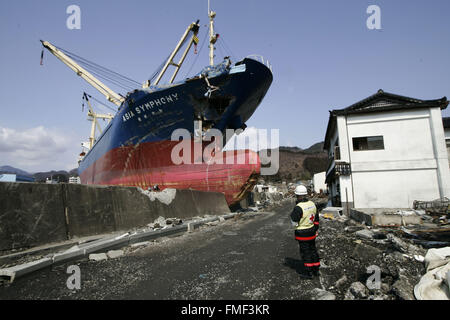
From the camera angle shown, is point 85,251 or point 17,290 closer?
point 17,290

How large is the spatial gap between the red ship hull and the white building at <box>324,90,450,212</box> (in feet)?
20.1

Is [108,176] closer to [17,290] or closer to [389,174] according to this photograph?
[17,290]

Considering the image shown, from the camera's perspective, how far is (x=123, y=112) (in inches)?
682

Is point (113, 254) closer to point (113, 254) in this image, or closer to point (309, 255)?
point (113, 254)

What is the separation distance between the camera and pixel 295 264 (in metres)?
4.57

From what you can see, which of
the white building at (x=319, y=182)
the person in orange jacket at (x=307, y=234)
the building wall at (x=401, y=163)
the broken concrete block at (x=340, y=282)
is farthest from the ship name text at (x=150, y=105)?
the white building at (x=319, y=182)

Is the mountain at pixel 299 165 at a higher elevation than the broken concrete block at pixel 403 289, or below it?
higher

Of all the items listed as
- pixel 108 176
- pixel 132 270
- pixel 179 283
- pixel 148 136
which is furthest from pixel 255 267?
pixel 108 176

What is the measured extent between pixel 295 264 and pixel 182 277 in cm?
219

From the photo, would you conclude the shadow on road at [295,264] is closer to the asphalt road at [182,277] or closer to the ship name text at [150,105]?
the asphalt road at [182,277]

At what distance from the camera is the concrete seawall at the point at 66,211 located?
14.4 ft

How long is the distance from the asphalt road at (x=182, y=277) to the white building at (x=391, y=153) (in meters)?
11.4

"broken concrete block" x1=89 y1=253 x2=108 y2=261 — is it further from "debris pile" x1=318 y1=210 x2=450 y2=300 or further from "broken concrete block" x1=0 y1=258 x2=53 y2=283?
"debris pile" x1=318 y1=210 x2=450 y2=300
